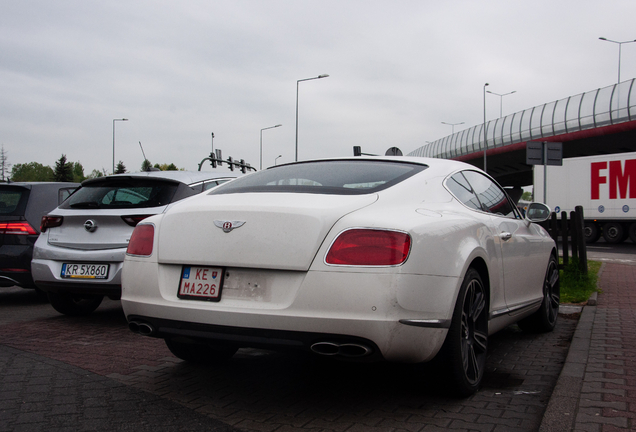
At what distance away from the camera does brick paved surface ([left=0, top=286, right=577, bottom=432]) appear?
3.28 meters

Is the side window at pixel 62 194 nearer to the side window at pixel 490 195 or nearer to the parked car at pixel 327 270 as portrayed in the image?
the parked car at pixel 327 270

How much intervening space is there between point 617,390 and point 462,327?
0.96m

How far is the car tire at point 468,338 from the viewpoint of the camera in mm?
3451

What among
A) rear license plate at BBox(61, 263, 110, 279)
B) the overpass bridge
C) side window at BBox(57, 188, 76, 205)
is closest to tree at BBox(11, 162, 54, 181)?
the overpass bridge

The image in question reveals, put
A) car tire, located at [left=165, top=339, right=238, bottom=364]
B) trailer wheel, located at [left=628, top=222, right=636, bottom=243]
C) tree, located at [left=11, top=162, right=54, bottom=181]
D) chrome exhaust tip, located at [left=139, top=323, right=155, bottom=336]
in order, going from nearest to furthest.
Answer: chrome exhaust tip, located at [left=139, top=323, right=155, bottom=336] → car tire, located at [left=165, top=339, right=238, bottom=364] → trailer wheel, located at [left=628, top=222, right=636, bottom=243] → tree, located at [left=11, top=162, right=54, bottom=181]

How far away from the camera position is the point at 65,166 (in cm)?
10531

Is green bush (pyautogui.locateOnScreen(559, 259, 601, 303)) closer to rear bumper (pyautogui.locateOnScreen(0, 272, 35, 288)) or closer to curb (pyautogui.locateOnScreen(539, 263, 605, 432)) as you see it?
curb (pyautogui.locateOnScreen(539, 263, 605, 432))

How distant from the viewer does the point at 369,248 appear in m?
3.10

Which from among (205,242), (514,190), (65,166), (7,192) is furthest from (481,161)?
(65,166)

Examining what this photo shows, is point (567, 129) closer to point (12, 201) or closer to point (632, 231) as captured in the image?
point (632, 231)

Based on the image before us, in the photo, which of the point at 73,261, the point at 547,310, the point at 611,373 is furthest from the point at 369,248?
the point at 73,261

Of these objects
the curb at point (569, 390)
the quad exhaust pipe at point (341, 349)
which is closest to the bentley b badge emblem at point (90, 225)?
the quad exhaust pipe at point (341, 349)

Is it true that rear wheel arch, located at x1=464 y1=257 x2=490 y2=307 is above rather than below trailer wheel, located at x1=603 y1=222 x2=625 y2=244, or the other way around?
above

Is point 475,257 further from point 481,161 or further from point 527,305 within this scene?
point 481,161
